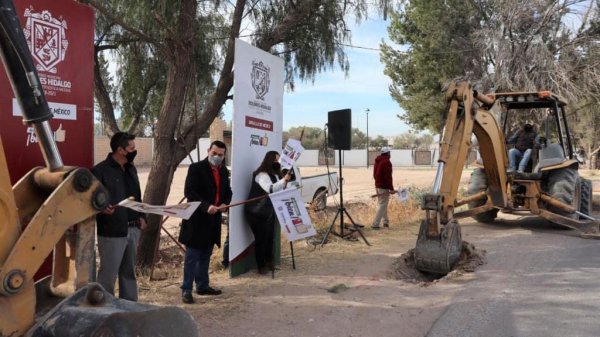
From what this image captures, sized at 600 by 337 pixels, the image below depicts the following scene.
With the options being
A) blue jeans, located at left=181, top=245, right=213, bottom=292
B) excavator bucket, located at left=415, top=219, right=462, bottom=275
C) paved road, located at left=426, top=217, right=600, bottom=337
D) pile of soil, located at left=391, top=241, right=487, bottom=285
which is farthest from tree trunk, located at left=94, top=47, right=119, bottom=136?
paved road, located at left=426, top=217, right=600, bottom=337

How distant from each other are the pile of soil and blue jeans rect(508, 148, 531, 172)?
3703 mm

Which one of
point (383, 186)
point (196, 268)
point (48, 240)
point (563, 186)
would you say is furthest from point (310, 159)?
point (48, 240)

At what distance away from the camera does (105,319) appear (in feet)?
8.62

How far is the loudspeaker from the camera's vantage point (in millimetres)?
9922

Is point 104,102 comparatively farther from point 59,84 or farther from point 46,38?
point 46,38

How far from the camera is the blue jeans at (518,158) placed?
36.8 ft

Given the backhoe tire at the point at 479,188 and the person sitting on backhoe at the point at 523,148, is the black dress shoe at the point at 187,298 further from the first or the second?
the person sitting on backhoe at the point at 523,148

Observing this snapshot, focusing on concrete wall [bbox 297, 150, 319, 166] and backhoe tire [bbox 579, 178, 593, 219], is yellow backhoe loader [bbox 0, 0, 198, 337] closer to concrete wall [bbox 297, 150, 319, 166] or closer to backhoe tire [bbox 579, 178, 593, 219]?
backhoe tire [bbox 579, 178, 593, 219]

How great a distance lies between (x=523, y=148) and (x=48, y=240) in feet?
35.4

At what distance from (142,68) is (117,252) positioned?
5.33 meters

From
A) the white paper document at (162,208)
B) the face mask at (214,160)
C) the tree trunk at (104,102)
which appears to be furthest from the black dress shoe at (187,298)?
the tree trunk at (104,102)

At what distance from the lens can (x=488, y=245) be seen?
367 inches

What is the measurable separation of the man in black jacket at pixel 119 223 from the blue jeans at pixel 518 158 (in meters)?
8.60

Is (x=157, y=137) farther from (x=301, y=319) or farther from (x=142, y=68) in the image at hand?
(x=301, y=319)
